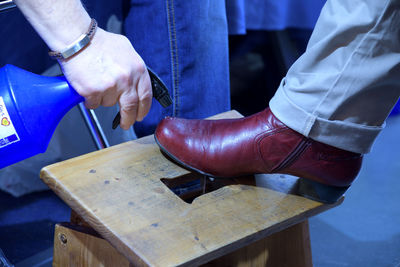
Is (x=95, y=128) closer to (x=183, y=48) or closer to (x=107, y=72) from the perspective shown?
(x=183, y=48)

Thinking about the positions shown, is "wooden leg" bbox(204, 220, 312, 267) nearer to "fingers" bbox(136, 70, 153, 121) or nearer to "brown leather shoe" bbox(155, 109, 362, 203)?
"brown leather shoe" bbox(155, 109, 362, 203)

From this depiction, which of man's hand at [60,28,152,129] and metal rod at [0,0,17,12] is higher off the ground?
metal rod at [0,0,17,12]

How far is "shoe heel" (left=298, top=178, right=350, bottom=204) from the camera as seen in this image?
78cm

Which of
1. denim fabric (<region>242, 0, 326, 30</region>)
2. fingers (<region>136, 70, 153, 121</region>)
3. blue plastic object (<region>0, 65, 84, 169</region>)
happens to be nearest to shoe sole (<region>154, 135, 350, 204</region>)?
fingers (<region>136, 70, 153, 121</region>)

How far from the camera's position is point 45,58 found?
1233 millimetres

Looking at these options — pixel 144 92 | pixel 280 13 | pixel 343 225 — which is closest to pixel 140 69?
pixel 144 92

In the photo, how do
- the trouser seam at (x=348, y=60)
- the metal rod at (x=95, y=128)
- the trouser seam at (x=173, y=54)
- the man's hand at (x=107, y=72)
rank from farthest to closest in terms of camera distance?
1. the metal rod at (x=95, y=128)
2. the trouser seam at (x=173, y=54)
3. the man's hand at (x=107, y=72)
4. the trouser seam at (x=348, y=60)

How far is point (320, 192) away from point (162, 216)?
10.1 inches

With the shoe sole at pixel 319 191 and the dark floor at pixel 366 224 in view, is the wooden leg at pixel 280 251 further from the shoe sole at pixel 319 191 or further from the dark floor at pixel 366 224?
the dark floor at pixel 366 224

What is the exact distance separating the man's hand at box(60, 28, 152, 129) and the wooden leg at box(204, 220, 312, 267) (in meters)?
0.32

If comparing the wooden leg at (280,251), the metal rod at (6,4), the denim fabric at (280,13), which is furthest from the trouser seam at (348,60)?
the denim fabric at (280,13)

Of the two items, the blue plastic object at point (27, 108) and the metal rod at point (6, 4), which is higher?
the metal rod at point (6, 4)

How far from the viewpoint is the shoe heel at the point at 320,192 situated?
2.57 feet

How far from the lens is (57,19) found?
732mm
